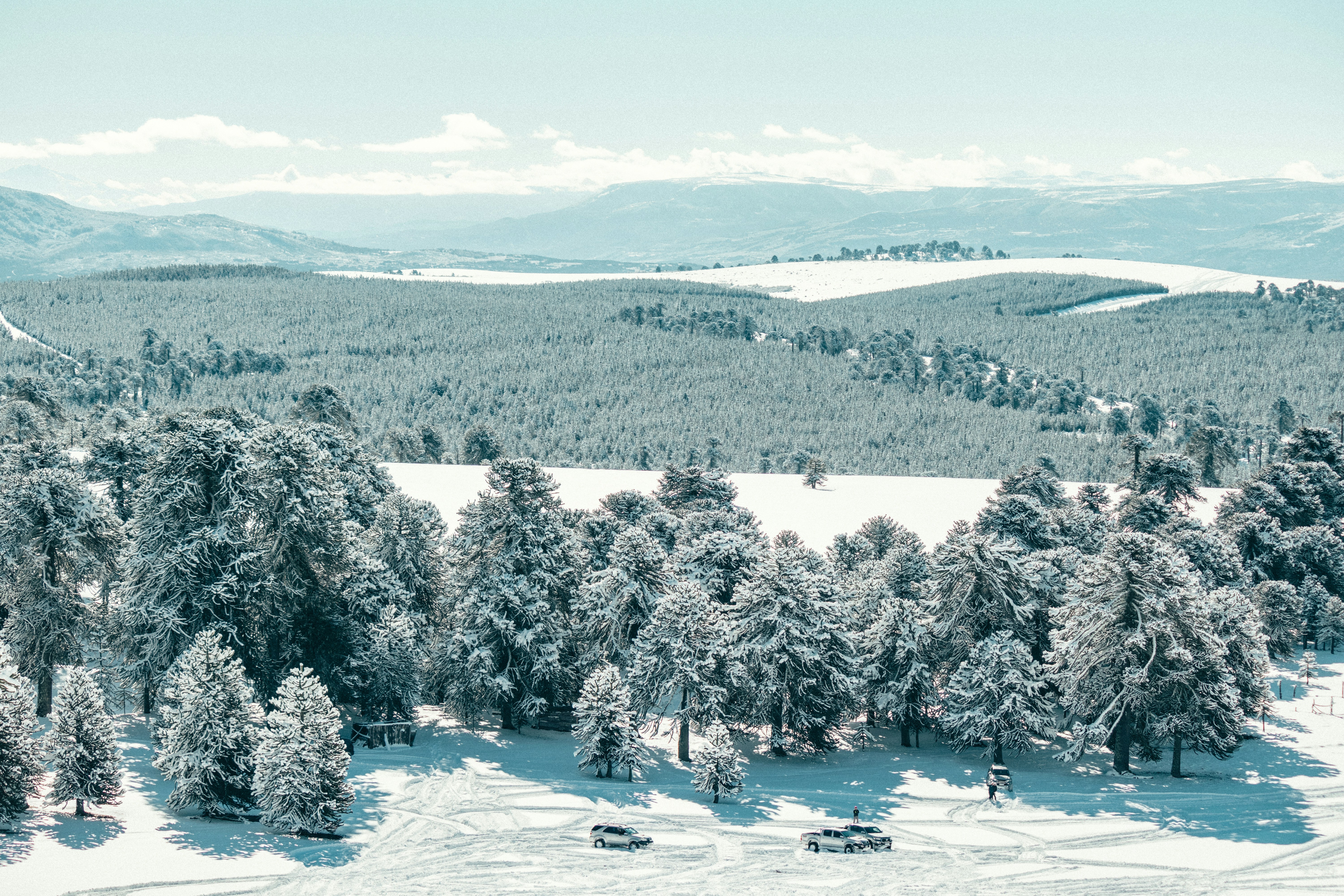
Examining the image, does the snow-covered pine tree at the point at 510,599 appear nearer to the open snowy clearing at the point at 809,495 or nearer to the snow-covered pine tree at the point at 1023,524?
the snow-covered pine tree at the point at 1023,524

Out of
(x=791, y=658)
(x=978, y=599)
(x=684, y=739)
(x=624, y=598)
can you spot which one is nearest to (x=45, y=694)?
(x=624, y=598)

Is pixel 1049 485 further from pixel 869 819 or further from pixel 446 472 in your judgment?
pixel 446 472

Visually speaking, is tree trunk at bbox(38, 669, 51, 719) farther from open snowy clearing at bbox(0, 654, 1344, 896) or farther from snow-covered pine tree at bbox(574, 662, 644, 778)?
snow-covered pine tree at bbox(574, 662, 644, 778)

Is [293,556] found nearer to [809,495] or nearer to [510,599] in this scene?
[510,599]

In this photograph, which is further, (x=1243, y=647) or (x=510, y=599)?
(x=1243, y=647)

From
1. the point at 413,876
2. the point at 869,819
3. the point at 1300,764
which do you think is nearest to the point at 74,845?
the point at 413,876

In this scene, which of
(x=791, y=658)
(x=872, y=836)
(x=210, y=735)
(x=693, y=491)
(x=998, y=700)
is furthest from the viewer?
(x=693, y=491)

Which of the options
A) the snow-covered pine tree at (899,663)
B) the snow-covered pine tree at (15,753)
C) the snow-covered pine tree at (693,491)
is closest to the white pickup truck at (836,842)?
the snow-covered pine tree at (899,663)
